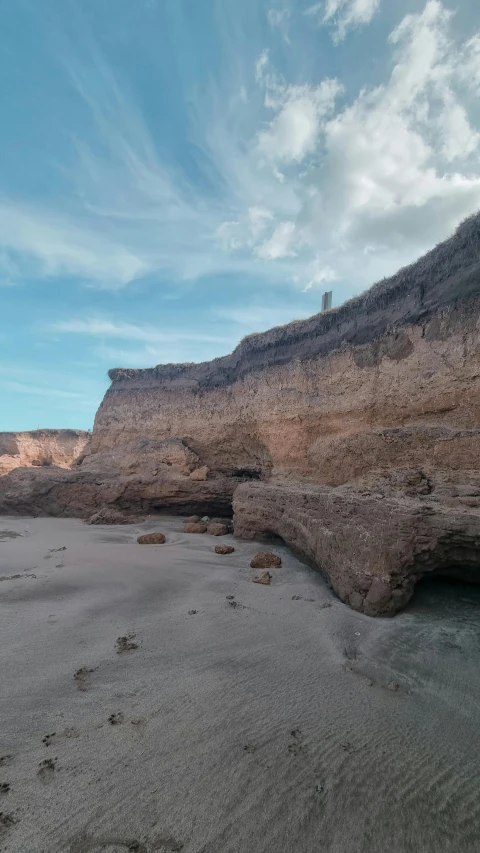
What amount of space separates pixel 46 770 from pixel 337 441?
20.0 feet

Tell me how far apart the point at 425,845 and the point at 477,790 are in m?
0.50

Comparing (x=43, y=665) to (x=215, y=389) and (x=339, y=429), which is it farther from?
(x=215, y=389)

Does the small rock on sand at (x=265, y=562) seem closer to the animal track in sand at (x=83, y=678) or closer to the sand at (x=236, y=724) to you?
the sand at (x=236, y=724)

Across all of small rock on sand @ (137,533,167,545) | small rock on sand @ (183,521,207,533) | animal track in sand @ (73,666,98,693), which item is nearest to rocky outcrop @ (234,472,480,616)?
animal track in sand @ (73,666,98,693)

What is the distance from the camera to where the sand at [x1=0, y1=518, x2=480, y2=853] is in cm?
161

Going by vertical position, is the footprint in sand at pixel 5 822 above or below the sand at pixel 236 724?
above

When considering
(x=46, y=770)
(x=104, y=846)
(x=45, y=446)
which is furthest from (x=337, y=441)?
(x=45, y=446)

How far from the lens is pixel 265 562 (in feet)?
18.7

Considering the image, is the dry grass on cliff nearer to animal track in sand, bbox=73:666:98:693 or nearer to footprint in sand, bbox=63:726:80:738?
animal track in sand, bbox=73:666:98:693

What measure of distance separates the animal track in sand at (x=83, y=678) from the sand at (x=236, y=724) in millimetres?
13

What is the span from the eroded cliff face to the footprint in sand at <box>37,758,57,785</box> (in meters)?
22.0

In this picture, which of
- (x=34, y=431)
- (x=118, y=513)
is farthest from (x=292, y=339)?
(x=34, y=431)

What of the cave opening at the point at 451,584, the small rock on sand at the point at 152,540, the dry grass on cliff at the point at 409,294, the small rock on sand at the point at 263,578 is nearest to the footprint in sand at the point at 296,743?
the cave opening at the point at 451,584

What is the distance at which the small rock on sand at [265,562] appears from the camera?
5.68m
